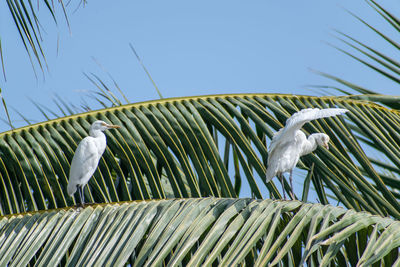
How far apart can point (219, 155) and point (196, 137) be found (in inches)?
7.3

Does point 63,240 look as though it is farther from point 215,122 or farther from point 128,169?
point 215,122

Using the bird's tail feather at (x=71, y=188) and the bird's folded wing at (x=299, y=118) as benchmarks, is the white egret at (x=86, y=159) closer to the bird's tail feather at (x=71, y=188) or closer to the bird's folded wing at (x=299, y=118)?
the bird's tail feather at (x=71, y=188)

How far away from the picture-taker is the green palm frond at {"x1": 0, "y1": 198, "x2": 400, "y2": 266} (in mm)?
2398

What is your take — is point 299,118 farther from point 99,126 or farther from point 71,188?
point 71,188

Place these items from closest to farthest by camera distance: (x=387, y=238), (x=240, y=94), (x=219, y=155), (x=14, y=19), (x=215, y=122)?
(x=387, y=238), (x=14, y=19), (x=219, y=155), (x=215, y=122), (x=240, y=94)

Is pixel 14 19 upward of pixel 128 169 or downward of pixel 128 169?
upward

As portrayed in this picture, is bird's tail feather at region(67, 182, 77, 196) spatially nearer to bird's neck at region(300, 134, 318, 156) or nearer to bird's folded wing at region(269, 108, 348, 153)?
bird's folded wing at region(269, 108, 348, 153)

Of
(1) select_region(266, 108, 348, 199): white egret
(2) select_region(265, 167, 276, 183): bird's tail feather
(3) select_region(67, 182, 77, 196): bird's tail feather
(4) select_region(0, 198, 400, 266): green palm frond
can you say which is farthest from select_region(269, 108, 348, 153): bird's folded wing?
(3) select_region(67, 182, 77, 196): bird's tail feather

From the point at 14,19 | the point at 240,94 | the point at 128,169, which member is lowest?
the point at 128,169

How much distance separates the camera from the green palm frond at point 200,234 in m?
2.40

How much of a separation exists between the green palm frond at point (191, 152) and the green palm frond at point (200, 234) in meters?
0.76

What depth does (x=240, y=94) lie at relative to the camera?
4402mm

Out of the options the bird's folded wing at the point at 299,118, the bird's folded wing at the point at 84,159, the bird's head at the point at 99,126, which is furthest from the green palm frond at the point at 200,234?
the bird's head at the point at 99,126

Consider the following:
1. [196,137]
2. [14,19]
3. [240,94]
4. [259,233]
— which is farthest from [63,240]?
[240,94]
